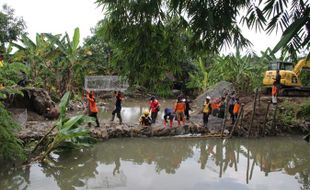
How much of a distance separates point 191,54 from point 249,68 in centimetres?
2031

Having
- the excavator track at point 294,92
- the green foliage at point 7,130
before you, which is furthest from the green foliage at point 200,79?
the green foliage at point 7,130

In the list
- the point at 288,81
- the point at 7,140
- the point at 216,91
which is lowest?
the point at 7,140

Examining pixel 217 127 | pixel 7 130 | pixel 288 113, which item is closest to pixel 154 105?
pixel 217 127

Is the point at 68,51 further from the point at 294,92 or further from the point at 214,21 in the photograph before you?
the point at 214,21

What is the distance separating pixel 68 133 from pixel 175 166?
284cm

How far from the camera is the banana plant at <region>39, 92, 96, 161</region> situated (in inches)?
347

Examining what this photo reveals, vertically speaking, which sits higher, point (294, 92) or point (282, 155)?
point (294, 92)

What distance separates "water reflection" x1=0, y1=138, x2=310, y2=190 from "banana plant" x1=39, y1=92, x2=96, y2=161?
0.45 metres

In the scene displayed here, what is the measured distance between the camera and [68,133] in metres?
8.73

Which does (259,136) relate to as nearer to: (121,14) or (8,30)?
(121,14)

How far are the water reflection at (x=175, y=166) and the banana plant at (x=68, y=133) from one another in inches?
17.5

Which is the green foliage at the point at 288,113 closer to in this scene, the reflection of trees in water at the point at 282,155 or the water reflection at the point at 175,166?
the reflection of trees in water at the point at 282,155

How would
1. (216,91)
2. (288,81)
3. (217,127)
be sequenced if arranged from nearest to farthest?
(217,127) → (288,81) → (216,91)

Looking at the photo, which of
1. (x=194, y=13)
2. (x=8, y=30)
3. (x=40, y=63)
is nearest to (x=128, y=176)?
(x=194, y=13)
